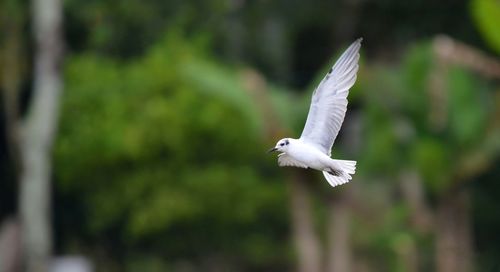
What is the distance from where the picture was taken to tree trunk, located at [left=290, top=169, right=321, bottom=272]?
2181cm

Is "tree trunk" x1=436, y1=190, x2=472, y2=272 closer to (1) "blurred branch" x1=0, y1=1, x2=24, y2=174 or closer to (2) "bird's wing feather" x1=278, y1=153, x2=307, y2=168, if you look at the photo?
(1) "blurred branch" x1=0, y1=1, x2=24, y2=174

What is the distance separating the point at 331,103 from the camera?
10141mm

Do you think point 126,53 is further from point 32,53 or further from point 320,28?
point 320,28

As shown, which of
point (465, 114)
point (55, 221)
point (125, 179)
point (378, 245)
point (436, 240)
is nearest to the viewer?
point (465, 114)

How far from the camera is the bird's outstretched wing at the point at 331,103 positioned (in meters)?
9.99

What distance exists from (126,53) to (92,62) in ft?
4.62

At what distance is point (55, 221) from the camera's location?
28734 millimetres

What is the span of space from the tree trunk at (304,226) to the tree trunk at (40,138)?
13.0 ft

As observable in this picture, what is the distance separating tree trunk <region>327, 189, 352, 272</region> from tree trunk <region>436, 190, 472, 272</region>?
2.24 m

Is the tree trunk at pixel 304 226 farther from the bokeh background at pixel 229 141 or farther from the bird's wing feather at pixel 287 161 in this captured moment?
the bird's wing feather at pixel 287 161

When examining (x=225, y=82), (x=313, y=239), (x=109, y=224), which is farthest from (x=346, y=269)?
(x=109, y=224)

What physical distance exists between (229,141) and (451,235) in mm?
6131

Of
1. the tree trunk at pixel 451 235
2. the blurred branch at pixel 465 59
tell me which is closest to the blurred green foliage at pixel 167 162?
the tree trunk at pixel 451 235

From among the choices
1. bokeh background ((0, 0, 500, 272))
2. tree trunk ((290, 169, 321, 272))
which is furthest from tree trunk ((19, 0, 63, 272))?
tree trunk ((290, 169, 321, 272))
